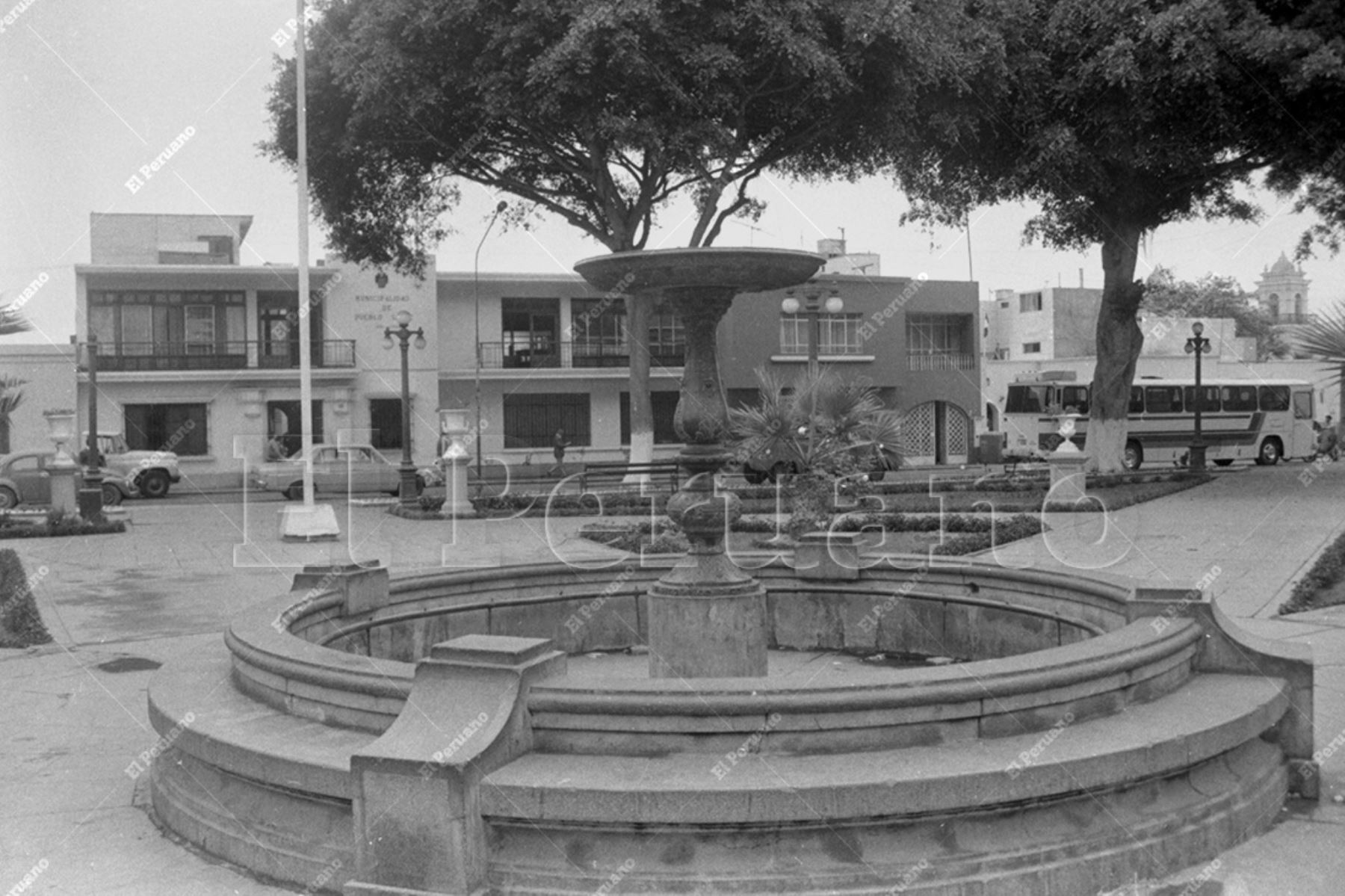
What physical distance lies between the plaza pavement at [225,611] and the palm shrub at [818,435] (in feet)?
7.04

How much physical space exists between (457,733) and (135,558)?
1477cm

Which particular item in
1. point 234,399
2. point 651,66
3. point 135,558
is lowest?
point 135,558

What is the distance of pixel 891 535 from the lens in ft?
59.1

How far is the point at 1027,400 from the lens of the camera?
41094mm

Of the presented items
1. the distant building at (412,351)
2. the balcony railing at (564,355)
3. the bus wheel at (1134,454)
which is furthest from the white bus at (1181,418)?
the balcony railing at (564,355)

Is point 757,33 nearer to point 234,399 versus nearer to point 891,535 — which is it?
point 891,535

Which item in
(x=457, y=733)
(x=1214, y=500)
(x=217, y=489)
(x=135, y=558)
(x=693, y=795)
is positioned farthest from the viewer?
(x=217, y=489)

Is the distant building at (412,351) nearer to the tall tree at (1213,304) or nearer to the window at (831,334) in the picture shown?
the window at (831,334)

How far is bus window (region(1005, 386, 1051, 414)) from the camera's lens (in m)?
40.6

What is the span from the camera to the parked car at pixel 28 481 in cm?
2762

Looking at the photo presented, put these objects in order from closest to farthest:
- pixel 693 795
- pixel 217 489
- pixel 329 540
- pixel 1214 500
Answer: pixel 693 795, pixel 329 540, pixel 1214 500, pixel 217 489

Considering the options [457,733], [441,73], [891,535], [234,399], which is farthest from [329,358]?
[457,733]

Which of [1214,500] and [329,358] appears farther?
[329,358]

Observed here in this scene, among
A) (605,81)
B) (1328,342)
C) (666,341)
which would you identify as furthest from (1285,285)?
(1328,342)
